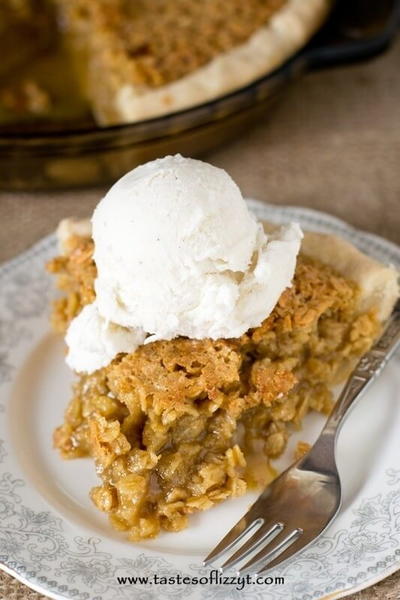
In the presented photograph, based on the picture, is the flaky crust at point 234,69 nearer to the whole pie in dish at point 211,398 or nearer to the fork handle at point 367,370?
the whole pie in dish at point 211,398

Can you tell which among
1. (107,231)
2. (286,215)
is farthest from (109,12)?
(107,231)

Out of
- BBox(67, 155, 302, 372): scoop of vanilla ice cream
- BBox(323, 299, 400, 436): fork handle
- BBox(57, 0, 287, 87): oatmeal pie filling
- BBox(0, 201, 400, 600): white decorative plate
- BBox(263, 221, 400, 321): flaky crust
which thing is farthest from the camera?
BBox(57, 0, 287, 87): oatmeal pie filling

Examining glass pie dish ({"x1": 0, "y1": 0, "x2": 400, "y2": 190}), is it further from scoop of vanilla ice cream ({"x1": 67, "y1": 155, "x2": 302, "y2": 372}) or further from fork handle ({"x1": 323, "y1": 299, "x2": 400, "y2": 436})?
fork handle ({"x1": 323, "y1": 299, "x2": 400, "y2": 436})

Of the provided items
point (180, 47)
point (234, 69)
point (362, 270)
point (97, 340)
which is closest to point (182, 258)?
point (97, 340)

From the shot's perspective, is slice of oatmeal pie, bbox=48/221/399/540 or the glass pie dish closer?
slice of oatmeal pie, bbox=48/221/399/540

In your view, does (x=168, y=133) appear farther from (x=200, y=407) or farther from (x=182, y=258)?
(x=200, y=407)

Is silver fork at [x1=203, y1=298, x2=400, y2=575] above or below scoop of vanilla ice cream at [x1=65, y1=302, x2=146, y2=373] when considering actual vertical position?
below

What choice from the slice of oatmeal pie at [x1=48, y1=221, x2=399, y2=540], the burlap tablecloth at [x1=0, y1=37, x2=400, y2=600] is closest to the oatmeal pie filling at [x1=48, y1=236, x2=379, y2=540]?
the slice of oatmeal pie at [x1=48, y1=221, x2=399, y2=540]
